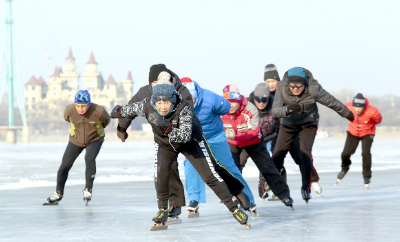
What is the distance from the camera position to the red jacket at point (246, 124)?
654cm

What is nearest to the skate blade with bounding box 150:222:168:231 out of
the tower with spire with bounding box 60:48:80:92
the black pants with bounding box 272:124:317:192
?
the black pants with bounding box 272:124:317:192

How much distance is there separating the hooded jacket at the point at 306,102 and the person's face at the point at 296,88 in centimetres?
9

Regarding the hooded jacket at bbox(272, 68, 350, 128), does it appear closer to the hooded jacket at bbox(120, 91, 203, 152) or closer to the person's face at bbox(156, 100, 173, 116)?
Result: the hooded jacket at bbox(120, 91, 203, 152)

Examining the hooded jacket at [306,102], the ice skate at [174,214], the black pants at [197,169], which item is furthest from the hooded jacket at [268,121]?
the black pants at [197,169]

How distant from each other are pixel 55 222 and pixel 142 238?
1.42 m

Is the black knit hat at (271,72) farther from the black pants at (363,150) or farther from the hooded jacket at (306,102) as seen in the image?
the black pants at (363,150)

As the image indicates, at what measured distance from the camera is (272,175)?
22.1ft

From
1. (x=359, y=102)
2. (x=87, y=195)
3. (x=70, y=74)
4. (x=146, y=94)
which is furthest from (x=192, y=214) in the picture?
(x=70, y=74)

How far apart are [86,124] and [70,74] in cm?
18334

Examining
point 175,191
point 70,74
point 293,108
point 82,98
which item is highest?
point 293,108

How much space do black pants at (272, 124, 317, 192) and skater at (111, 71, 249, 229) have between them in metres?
2.01

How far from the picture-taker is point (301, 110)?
273 inches

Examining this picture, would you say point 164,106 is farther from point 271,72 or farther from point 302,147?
point 271,72

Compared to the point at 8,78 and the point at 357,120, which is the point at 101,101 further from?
the point at 357,120
